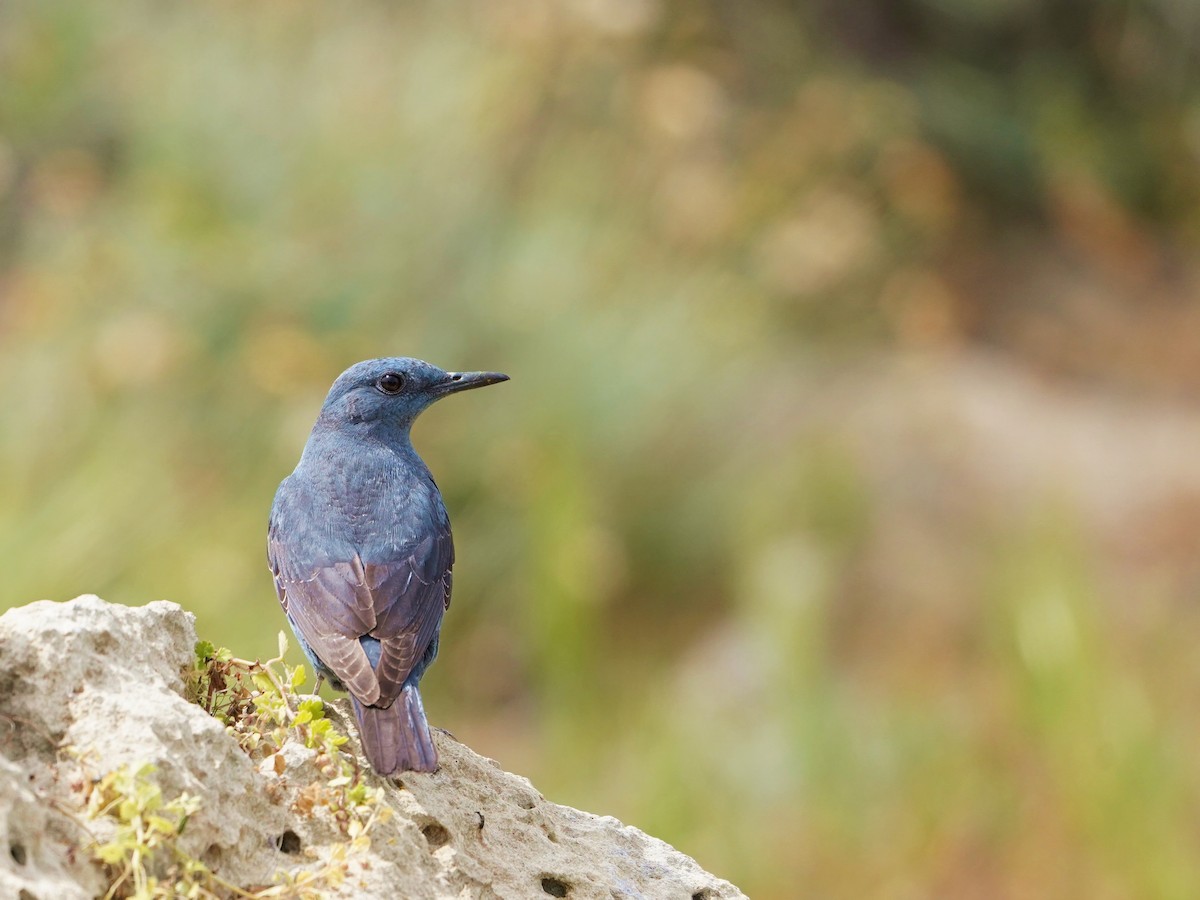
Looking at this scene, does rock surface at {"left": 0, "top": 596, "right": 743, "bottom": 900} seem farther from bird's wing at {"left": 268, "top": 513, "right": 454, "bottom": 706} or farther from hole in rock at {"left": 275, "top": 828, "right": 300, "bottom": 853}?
bird's wing at {"left": 268, "top": 513, "right": 454, "bottom": 706}

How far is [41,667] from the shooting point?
2.54 m

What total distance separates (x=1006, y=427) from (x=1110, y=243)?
17.2 feet

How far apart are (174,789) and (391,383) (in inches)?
79.8

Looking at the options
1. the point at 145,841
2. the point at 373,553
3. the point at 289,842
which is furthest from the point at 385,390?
the point at 145,841

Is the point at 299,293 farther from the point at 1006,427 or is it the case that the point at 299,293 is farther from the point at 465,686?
the point at 1006,427

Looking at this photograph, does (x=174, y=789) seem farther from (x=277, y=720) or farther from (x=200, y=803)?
(x=277, y=720)

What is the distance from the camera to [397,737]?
2.99 m

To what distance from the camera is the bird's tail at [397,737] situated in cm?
294

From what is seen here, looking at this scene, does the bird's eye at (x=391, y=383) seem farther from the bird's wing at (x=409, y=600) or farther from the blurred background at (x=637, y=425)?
the blurred background at (x=637, y=425)

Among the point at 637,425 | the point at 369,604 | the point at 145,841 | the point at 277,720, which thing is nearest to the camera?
the point at 145,841

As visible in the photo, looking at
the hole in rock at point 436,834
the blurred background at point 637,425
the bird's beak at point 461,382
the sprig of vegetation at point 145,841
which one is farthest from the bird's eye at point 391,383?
the blurred background at point 637,425

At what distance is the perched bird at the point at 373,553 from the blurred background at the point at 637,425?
9.98 ft

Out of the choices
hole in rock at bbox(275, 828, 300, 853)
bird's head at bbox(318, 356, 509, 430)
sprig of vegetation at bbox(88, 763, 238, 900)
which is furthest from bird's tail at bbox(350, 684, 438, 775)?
bird's head at bbox(318, 356, 509, 430)

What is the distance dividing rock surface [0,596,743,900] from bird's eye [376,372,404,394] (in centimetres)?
156
